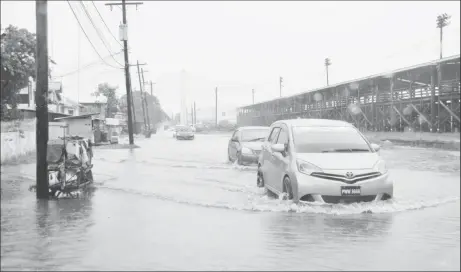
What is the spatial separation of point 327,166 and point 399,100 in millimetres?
29767

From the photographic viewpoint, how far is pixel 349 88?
141 ft

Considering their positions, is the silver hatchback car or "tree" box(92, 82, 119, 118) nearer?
the silver hatchback car

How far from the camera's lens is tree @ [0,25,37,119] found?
18.5m

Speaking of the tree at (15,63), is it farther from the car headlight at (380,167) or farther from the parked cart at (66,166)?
the car headlight at (380,167)

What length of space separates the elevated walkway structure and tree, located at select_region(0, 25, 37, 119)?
62.5 ft

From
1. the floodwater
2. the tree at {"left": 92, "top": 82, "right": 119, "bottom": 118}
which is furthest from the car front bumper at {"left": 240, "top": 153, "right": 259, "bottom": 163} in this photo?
the tree at {"left": 92, "top": 82, "right": 119, "bottom": 118}

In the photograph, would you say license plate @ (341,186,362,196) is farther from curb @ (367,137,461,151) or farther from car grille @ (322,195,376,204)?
curb @ (367,137,461,151)

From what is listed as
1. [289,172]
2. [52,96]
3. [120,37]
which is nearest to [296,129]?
[289,172]

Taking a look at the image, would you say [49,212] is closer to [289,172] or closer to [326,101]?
[289,172]

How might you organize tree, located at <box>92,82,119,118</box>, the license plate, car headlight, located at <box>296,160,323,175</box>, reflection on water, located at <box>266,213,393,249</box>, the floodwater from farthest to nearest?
tree, located at <box>92,82,119,118</box> < car headlight, located at <box>296,160,323,175</box> < the license plate < reflection on water, located at <box>266,213,393,249</box> < the floodwater

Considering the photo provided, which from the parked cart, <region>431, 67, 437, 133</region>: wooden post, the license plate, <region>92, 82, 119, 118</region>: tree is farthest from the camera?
<region>92, 82, 119, 118</region>: tree

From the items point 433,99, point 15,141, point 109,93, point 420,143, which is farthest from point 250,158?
point 109,93

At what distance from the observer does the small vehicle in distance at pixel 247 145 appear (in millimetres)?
17172

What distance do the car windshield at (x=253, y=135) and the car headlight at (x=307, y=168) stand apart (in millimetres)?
9538
